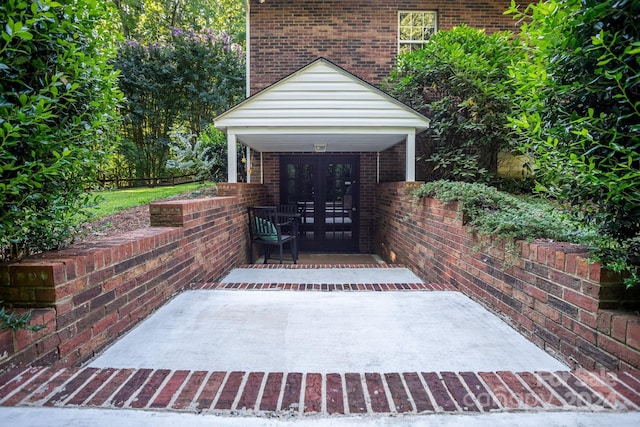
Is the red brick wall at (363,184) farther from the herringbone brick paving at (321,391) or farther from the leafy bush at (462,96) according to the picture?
the herringbone brick paving at (321,391)

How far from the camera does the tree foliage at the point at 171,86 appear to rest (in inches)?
628

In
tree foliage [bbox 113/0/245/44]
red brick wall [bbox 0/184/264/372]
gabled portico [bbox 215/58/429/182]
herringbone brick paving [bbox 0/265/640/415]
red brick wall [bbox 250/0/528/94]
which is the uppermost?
tree foliage [bbox 113/0/245/44]

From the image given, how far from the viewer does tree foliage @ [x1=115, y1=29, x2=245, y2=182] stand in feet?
52.3

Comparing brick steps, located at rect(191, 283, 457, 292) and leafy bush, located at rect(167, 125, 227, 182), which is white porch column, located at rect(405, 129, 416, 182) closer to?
brick steps, located at rect(191, 283, 457, 292)

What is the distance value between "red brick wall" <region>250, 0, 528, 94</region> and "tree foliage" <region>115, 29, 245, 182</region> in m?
8.22

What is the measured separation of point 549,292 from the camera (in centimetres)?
234

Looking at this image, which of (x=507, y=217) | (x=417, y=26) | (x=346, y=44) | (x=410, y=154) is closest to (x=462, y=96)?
(x=410, y=154)

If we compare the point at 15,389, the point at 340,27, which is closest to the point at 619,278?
the point at 15,389

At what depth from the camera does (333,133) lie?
6.32 meters

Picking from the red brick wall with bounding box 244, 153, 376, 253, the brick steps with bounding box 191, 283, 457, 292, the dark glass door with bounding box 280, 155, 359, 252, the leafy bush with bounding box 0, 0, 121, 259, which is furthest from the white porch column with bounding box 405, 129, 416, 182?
the leafy bush with bounding box 0, 0, 121, 259

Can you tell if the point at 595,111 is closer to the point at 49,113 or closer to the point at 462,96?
the point at 49,113

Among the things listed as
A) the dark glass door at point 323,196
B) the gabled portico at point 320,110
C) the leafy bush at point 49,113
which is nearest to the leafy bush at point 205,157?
the dark glass door at point 323,196

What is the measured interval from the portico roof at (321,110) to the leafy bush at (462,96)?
105 cm

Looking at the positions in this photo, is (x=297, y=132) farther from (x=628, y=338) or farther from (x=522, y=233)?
(x=628, y=338)
